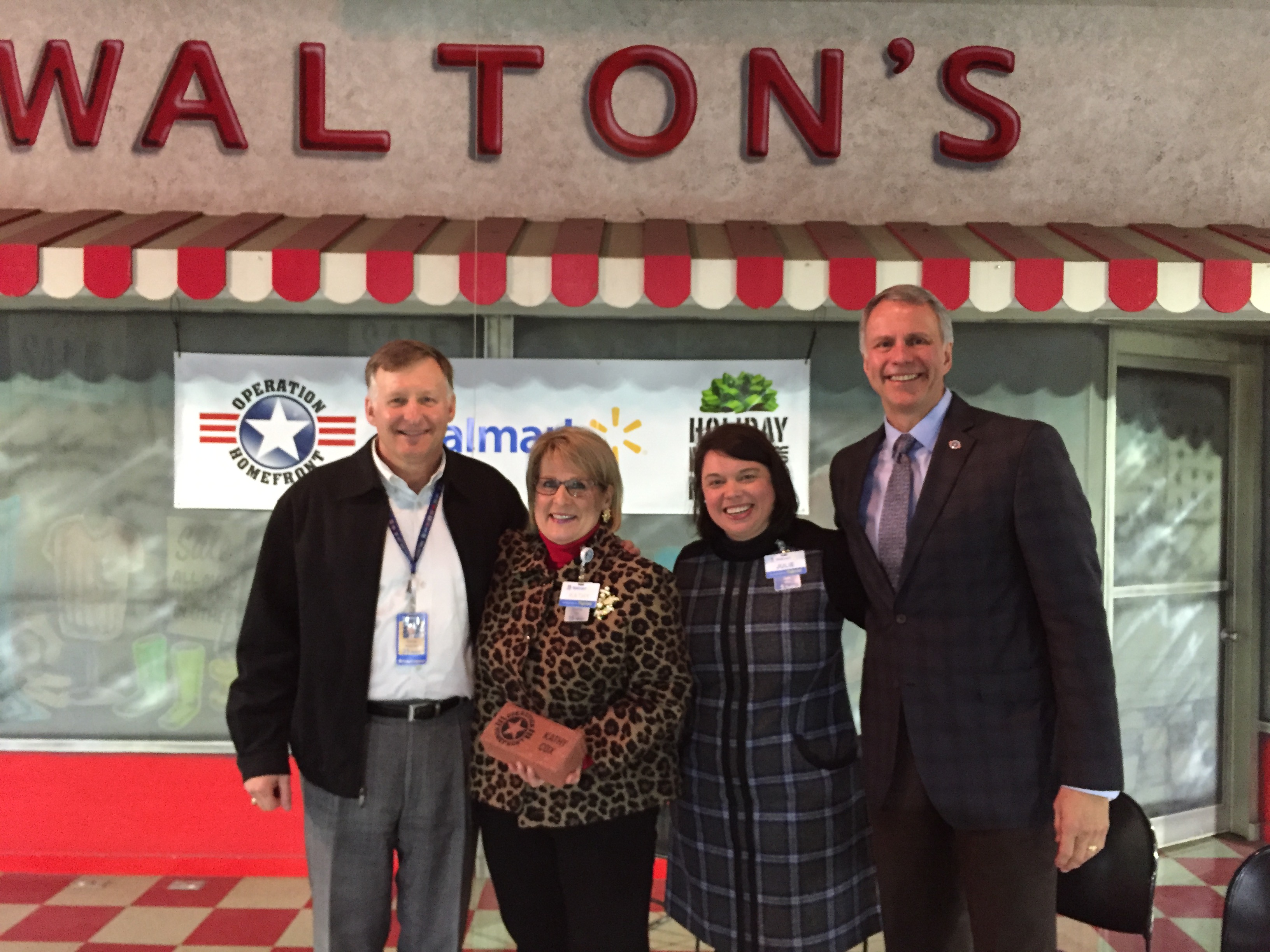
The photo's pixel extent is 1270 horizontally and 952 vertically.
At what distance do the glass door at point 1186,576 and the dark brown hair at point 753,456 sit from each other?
2.66 m

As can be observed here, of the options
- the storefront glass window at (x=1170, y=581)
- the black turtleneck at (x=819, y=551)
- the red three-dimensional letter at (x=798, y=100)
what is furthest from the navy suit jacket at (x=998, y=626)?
the storefront glass window at (x=1170, y=581)

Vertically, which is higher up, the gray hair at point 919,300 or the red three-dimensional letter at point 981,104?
the red three-dimensional letter at point 981,104

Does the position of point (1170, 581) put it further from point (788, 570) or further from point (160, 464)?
point (160, 464)

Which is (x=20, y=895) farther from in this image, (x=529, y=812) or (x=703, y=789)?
(x=703, y=789)

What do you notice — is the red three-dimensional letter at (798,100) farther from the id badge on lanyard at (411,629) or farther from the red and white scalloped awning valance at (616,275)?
the id badge on lanyard at (411,629)

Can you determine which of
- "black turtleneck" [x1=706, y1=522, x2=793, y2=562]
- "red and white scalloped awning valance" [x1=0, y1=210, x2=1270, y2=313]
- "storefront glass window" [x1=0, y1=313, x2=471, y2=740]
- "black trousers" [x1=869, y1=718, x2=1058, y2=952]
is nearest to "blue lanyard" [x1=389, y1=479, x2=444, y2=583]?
"black turtleneck" [x1=706, y1=522, x2=793, y2=562]

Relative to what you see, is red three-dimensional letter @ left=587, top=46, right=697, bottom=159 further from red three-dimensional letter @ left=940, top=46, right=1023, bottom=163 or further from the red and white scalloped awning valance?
red three-dimensional letter @ left=940, top=46, right=1023, bottom=163

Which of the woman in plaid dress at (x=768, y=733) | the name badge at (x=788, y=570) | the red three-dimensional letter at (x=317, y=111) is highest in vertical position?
the red three-dimensional letter at (x=317, y=111)

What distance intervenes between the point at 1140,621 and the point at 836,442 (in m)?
1.61

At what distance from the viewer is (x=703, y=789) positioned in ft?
7.54

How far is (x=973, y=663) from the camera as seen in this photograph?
2.05 metres

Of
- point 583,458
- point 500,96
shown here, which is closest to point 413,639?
point 583,458

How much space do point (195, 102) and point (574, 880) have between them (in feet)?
12.2

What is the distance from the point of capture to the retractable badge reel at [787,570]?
225 cm
